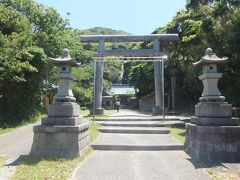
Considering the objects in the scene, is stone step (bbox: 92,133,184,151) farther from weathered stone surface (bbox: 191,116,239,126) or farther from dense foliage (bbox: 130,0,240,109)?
dense foliage (bbox: 130,0,240,109)

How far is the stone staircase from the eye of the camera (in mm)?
11375

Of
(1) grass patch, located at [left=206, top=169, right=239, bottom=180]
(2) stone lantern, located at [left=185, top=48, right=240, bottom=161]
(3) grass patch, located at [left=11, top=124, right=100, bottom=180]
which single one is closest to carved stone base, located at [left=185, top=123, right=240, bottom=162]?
(2) stone lantern, located at [left=185, top=48, right=240, bottom=161]

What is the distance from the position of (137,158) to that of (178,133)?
5.12 meters

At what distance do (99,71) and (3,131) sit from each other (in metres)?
7.91

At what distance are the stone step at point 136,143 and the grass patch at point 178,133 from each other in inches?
12.8

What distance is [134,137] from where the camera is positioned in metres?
13.5

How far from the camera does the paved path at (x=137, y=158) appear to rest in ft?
25.0

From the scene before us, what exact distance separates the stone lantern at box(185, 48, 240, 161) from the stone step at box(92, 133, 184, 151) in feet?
4.04

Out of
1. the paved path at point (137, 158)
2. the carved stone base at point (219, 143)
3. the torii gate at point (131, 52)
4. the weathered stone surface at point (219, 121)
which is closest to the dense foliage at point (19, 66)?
the torii gate at point (131, 52)

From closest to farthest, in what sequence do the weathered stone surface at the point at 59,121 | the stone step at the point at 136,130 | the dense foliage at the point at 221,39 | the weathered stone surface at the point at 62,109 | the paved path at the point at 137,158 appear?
the paved path at the point at 137,158 → the weathered stone surface at the point at 59,121 → the weathered stone surface at the point at 62,109 → the stone step at the point at 136,130 → the dense foliage at the point at 221,39

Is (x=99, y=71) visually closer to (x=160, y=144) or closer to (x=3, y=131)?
(x=3, y=131)

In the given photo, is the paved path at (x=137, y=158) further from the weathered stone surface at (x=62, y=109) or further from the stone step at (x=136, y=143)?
the weathered stone surface at (x=62, y=109)

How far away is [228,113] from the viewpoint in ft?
31.9

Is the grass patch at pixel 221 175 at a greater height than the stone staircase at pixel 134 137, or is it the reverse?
the stone staircase at pixel 134 137
